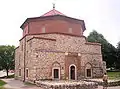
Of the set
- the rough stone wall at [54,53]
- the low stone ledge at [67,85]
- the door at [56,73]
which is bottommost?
the low stone ledge at [67,85]

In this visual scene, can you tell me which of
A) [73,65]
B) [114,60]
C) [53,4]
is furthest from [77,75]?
[114,60]

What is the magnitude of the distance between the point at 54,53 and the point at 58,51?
703mm

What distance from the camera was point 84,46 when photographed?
26.4 meters

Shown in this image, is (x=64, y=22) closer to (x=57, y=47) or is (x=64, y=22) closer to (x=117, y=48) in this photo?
(x=57, y=47)

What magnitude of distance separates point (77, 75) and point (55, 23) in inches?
317

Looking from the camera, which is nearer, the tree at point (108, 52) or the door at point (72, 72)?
the door at point (72, 72)

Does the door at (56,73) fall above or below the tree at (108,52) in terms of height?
below

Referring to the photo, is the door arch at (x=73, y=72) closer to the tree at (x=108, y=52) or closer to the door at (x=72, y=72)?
the door at (x=72, y=72)

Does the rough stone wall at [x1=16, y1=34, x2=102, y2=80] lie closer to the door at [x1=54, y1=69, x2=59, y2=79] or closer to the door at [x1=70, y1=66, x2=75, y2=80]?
the door at [x1=54, y1=69, x2=59, y2=79]

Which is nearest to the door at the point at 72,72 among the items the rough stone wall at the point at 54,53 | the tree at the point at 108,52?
the rough stone wall at the point at 54,53

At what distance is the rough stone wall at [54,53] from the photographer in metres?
22.2

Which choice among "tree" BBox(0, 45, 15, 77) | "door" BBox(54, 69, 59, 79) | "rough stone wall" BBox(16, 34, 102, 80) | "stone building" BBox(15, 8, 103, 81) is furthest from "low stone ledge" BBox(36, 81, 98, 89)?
"tree" BBox(0, 45, 15, 77)

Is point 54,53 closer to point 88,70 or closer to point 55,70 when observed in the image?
point 55,70

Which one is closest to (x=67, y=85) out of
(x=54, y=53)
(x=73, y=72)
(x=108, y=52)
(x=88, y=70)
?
(x=54, y=53)
